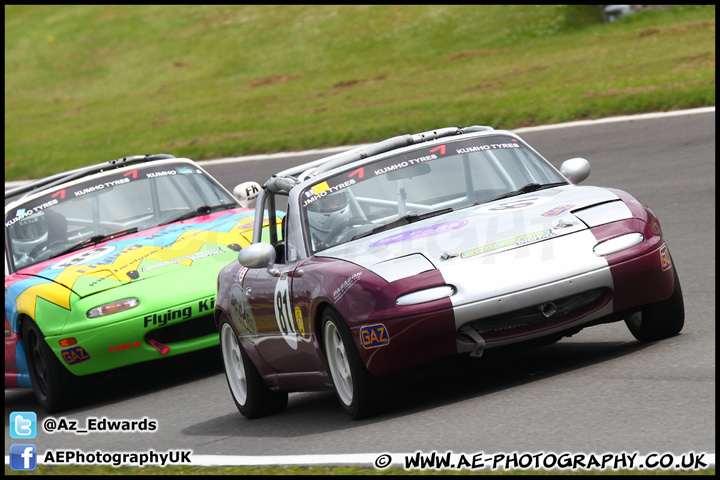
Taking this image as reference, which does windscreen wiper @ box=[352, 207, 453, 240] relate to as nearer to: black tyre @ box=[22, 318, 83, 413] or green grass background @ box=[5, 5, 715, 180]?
black tyre @ box=[22, 318, 83, 413]

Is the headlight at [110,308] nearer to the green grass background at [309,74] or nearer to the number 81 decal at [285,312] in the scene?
the number 81 decal at [285,312]

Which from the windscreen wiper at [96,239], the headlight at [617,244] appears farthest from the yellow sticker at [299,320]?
the windscreen wiper at [96,239]

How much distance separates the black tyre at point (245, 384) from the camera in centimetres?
743

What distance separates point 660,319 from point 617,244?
738 mm

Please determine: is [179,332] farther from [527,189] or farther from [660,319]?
[660,319]

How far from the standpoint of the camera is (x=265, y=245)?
7.01 m

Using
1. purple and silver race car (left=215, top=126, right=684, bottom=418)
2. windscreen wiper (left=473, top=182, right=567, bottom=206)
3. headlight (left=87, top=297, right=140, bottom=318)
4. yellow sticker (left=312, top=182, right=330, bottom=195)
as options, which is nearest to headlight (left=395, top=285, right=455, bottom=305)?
purple and silver race car (left=215, top=126, right=684, bottom=418)

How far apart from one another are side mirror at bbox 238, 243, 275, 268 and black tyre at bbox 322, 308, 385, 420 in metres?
0.68

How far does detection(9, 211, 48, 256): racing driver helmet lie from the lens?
32.9 feet

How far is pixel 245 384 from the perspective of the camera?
7602 mm

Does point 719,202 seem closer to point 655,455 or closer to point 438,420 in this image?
point 438,420

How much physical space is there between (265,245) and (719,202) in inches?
243

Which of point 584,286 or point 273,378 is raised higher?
point 584,286

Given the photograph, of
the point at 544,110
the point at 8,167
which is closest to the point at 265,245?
the point at 544,110
